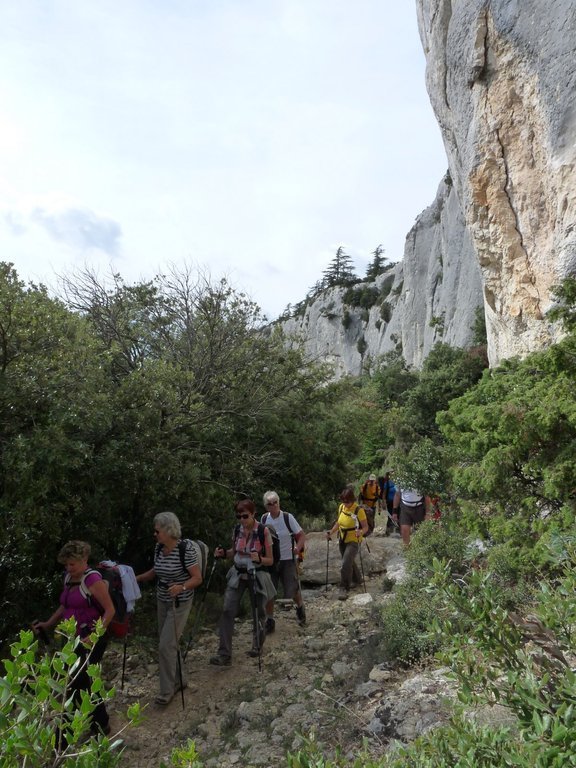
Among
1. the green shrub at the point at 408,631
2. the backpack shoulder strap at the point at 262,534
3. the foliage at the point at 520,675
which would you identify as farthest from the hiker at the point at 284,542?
the foliage at the point at 520,675

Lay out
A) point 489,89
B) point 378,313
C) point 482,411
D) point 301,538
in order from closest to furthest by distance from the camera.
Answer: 1. point 482,411
2. point 301,538
3. point 489,89
4. point 378,313

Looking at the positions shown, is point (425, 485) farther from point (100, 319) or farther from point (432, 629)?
point (432, 629)

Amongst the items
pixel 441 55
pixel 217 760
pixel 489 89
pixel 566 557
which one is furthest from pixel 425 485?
pixel 441 55

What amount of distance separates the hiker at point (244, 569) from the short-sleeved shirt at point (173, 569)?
2.86 ft

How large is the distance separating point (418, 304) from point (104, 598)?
4331cm

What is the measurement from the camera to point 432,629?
2.29m

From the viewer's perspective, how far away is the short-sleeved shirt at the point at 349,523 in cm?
870

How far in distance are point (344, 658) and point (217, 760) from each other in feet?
7.01

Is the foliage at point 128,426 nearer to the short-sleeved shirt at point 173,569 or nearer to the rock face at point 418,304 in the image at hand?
the short-sleeved shirt at point 173,569

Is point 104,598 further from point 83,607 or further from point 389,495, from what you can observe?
point 389,495

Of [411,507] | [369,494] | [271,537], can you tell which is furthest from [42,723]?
[369,494]

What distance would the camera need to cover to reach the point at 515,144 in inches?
562

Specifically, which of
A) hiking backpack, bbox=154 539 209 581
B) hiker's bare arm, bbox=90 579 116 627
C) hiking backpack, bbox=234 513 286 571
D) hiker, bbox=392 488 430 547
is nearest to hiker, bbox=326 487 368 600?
hiker, bbox=392 488 430 547

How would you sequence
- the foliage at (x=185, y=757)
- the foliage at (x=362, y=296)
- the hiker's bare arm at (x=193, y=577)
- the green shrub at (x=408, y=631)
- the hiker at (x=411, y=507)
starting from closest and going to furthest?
the foliage at (x=185, y=757), the hiker's bare arm at (x=193, y=577), the green shrub at (x=408, y=631), the hiker at (x=411, y=507), the foliage at (x=362, y=296)
